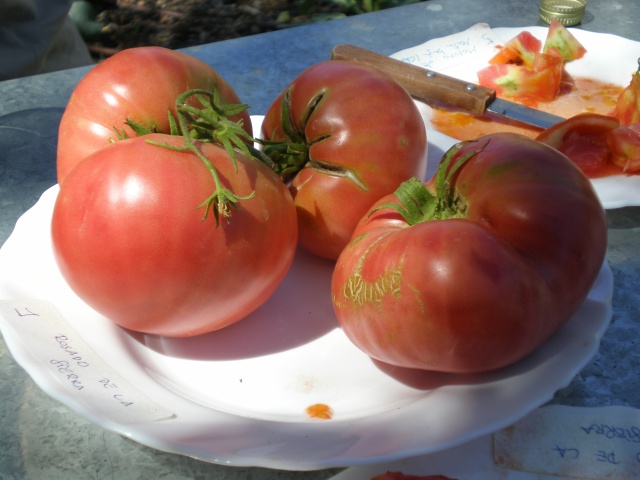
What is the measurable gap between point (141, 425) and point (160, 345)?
6.0 inches

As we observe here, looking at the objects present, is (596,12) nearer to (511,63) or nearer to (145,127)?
(511,63)

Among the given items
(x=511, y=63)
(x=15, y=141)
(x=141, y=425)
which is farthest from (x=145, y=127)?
(x=511, y=63)

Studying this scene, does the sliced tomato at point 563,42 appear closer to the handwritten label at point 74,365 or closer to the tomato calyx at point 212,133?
the tomato calyx at point 212,133

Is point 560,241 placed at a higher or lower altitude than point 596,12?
higher

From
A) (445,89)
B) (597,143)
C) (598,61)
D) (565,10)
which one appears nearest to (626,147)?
(597,143)

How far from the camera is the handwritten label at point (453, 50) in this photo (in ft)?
4.26

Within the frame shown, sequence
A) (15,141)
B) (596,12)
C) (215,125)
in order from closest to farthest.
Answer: (215,125)
(15,141)
(596,12)

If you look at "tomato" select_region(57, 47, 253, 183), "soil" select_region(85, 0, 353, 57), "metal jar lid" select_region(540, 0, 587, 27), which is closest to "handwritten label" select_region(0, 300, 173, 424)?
"tomato" select_region(57, 47, 253, 183)

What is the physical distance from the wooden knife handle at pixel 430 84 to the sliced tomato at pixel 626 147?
0.69 feet

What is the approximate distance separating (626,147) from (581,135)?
0.07m

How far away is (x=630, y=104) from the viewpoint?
109cm

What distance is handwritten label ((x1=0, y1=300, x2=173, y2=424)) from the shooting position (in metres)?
0.60

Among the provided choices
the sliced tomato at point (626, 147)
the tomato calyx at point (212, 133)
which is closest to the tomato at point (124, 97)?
the tomato calyx at point (212, 133)

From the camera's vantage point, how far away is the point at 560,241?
0.58 meters
